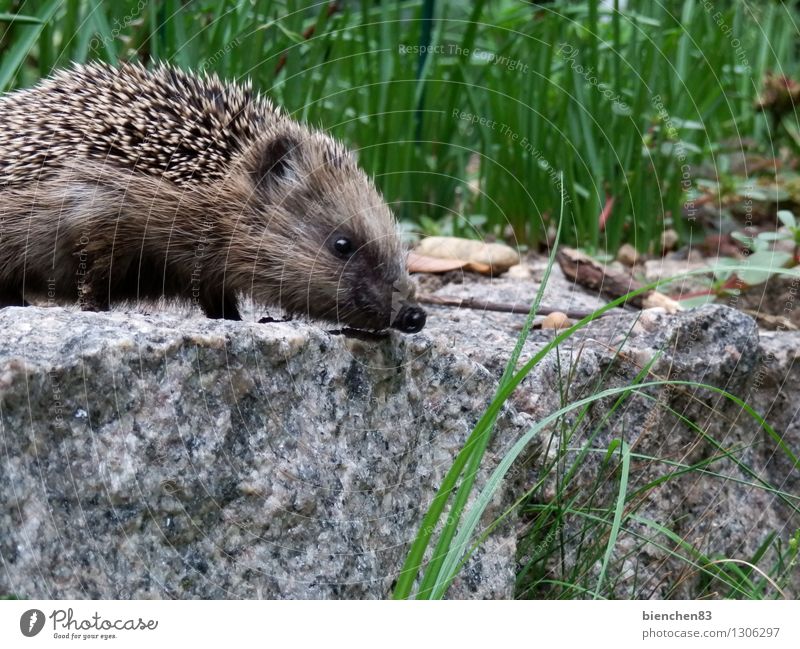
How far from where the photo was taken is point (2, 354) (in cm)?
316

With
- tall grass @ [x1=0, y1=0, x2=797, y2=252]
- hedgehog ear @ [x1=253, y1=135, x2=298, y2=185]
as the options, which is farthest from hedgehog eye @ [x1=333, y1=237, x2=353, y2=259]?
tall grass @ [x1=0, y1=0, x2=797, y2=252]

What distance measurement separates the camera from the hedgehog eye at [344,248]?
4.78m

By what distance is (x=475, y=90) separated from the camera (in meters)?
7.72

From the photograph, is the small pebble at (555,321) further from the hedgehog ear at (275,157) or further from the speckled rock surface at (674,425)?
the hedgehog ear at (275,157)

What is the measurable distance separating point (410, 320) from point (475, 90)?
3.98m

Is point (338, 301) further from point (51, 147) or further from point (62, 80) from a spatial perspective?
point (62, 80)

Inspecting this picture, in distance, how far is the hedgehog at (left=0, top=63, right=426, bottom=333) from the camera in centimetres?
471

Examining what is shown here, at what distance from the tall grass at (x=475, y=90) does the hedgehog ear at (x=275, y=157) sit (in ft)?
5.35

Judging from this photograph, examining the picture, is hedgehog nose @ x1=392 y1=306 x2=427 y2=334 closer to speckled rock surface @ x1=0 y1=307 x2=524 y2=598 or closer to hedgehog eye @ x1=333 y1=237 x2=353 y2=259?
speckled rock surface @ x1=0 y1=307 x2=524 y2=598

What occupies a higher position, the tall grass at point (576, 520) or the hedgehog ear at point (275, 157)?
the hedgehog ear at point (275, 157)

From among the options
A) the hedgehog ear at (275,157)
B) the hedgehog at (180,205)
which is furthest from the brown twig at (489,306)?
the hedgehog ear at (275,157)

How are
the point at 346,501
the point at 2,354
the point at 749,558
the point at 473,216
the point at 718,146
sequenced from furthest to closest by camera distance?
the point at 718,146, the point at 473,216, the point at 749,558, the point at 346,501, the point at 2,354

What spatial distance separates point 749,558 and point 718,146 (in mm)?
4526
